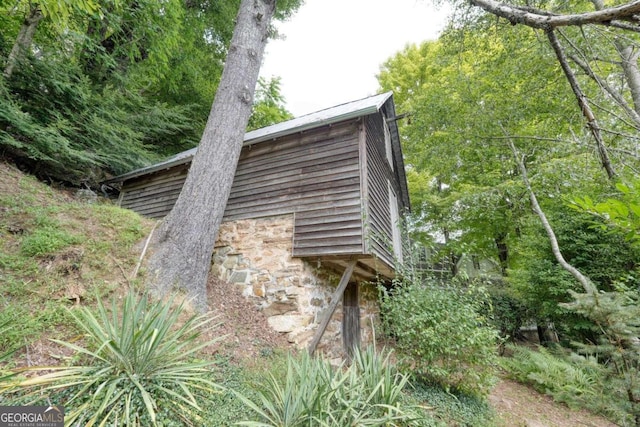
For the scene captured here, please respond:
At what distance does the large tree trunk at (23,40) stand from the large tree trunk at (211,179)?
4.10 m

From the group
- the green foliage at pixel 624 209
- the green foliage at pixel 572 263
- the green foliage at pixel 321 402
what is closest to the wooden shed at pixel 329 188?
the green foliage at pixel 321 402

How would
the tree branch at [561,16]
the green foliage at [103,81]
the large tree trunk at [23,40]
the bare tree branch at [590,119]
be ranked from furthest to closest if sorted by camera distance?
1. the green foliage at [103,81]
2. the large tree trunk at [23,40]
3. the bare tree branch at [590,119]
4. the tree branch at [561,16]

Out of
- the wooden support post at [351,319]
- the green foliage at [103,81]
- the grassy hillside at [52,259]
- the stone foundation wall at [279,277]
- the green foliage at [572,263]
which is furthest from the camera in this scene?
the green foliage at [572,263]

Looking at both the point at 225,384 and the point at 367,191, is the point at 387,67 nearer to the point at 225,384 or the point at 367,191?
the point at 367,191

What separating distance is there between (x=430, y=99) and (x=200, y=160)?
694cm

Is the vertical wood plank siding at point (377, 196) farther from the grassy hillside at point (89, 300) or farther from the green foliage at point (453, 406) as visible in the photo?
the grassy hillside at point (89, 300)

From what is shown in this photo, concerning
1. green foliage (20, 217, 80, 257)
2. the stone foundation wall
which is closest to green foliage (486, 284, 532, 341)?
the stone foundation wall

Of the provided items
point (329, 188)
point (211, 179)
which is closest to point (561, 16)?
point (329, 188)

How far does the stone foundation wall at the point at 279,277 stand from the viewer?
4.83 metres

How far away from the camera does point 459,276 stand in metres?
3.95

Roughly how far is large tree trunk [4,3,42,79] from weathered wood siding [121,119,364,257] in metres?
4.50

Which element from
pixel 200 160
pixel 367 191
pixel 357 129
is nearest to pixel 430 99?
pixel 357 129

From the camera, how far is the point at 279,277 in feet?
16.6

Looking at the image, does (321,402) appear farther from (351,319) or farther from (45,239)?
(351,319)
